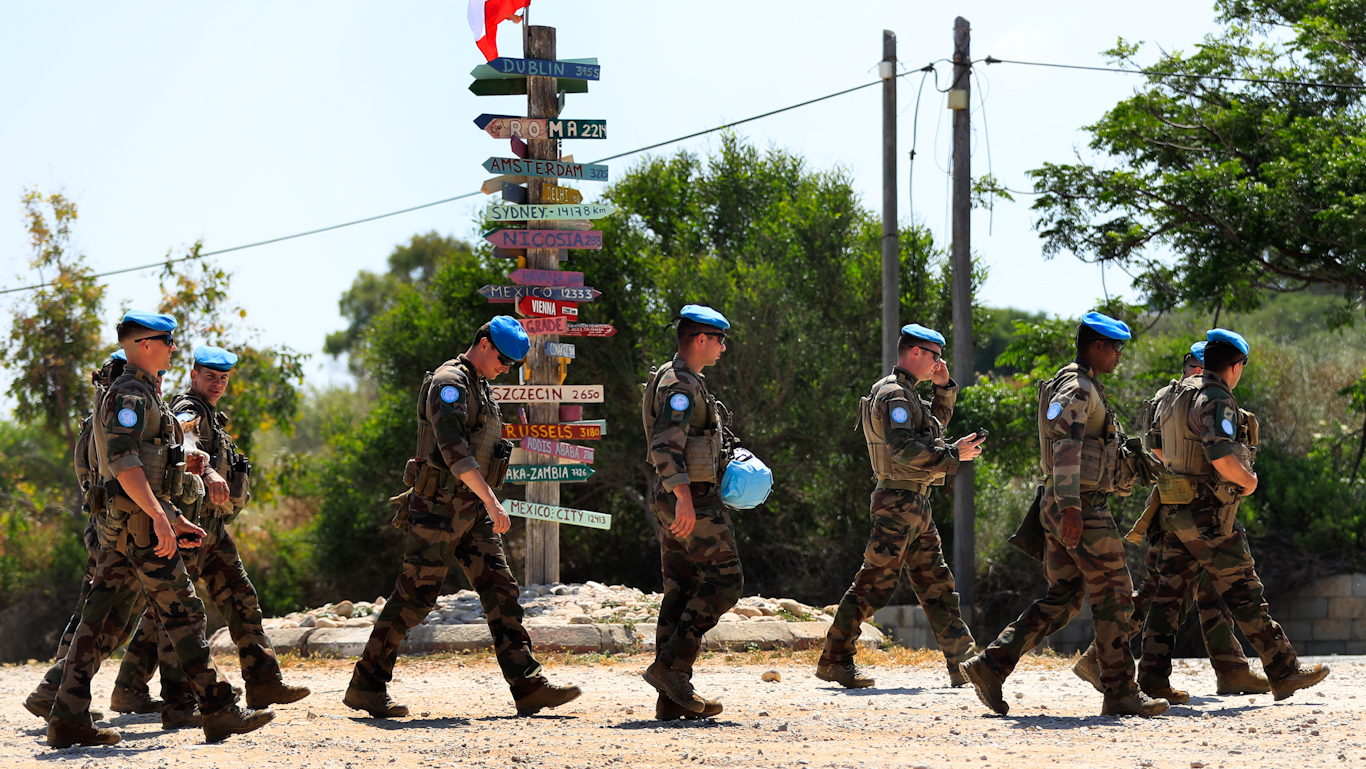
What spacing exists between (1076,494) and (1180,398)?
1198 mm

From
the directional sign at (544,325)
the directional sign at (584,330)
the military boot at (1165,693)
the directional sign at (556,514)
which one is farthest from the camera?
the directional sign at (584,330)

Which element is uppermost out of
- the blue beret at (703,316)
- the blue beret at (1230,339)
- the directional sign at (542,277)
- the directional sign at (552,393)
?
the directional sign at (542,277)

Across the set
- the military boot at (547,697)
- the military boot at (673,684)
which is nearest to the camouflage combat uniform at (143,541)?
the military boot at (547,697)

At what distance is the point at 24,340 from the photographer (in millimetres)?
20734

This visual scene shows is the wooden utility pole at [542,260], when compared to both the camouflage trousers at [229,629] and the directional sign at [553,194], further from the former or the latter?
the camouflage trousers at [229,629]

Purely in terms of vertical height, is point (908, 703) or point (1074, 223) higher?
point (1074, 223)

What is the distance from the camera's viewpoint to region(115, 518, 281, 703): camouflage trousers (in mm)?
6605

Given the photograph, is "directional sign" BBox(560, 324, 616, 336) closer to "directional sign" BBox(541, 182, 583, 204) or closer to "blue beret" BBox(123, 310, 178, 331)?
"directional sign" BBox(541, 182, 583, 204)

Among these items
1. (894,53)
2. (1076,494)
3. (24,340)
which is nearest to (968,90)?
(894,53)

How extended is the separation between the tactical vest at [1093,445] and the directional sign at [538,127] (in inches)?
280

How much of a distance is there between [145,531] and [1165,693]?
5296 mm

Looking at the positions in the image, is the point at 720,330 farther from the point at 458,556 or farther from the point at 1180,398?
the point at 1180,398

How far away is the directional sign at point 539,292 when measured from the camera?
1213cm

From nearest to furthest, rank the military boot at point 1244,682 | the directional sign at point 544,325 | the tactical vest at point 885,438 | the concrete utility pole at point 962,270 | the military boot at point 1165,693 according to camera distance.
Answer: the military boot at point 1165,693, the military boot at point 1244,682, the tactical vest at point 885,438, the directional sign at point 544,325, the concrete utility pole at point 962,270
